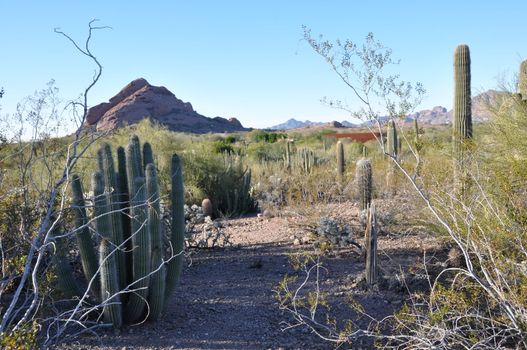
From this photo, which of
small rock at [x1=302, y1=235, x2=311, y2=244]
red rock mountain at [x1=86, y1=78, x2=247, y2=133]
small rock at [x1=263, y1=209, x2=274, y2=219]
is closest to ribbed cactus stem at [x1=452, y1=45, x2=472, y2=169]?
small rock at [x1=302, y1=235, x2=311, y2=244]

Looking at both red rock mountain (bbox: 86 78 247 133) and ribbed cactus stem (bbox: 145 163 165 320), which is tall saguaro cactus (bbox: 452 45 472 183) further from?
red rock mountain (bbox: 86 78 247 133)

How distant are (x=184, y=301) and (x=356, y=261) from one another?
2457 mm

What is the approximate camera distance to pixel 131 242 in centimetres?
535

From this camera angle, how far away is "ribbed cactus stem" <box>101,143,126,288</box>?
5039 millimetres

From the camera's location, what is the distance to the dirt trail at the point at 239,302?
15.8 feet

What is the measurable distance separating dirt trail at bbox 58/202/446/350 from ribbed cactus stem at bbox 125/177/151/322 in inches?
9.7

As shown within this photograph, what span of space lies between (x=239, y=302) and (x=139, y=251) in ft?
4.46

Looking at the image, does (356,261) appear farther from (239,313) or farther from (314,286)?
(239,313)

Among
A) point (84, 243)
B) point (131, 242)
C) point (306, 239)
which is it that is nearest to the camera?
point (84, 243)

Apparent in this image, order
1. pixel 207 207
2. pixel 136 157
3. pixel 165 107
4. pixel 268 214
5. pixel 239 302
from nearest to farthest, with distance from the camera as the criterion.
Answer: pixel 136 157 → pixel 239 302 → pixel 268 214 → pixel 207 207 → pixel 165 107

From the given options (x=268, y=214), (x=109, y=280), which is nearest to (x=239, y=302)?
(x=109, y=280)

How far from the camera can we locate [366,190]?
883cm

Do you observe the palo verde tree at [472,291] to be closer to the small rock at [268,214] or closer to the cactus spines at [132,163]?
the cactus spines at [132,163]

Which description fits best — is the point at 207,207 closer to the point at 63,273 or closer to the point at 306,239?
the point at 306,239
